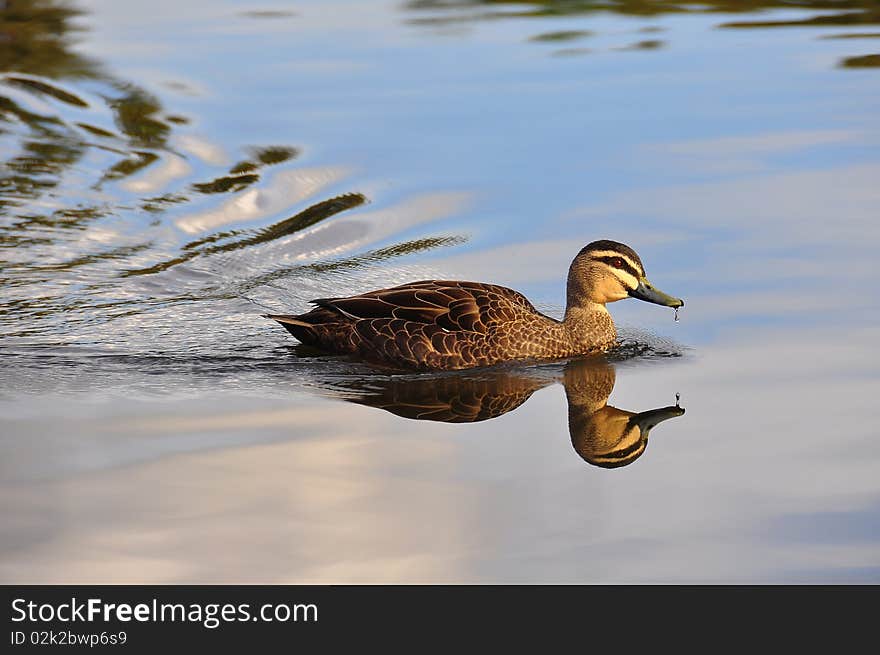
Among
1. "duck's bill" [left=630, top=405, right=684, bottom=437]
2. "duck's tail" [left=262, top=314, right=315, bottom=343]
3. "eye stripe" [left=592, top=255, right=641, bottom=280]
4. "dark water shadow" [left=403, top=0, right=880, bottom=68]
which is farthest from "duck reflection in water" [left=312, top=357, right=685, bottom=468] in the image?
"dark water shadow" [left=403, top=0, right=880, bottom=68]

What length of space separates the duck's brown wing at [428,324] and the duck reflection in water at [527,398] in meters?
0.19

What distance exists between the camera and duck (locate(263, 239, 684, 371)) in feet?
35.5

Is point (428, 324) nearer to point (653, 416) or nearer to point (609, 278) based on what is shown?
point (609, 278)

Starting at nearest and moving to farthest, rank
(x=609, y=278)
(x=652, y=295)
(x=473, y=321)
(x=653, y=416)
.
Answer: (x=653, y=416), (x=473, y=321), (x=652, y=295), (x=609, y=278)

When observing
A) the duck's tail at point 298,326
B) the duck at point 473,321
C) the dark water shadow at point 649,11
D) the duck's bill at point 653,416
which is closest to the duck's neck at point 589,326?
the duck at point 473,321

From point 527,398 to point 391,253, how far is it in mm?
3686

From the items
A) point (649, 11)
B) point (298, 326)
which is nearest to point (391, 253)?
point (298, 326)

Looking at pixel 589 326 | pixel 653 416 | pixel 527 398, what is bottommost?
pixel 653 416

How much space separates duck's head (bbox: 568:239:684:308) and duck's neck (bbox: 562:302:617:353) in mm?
47

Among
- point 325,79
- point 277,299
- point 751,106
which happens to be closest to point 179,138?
point 325,79

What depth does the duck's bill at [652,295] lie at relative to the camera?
36.1 feet

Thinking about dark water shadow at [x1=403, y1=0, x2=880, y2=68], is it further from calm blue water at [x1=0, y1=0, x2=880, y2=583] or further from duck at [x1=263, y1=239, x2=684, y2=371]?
duck at [x1=263, y1=239, x2=684, y2=371]

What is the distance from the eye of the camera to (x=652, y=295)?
437 inches

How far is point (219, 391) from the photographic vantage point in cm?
1012
